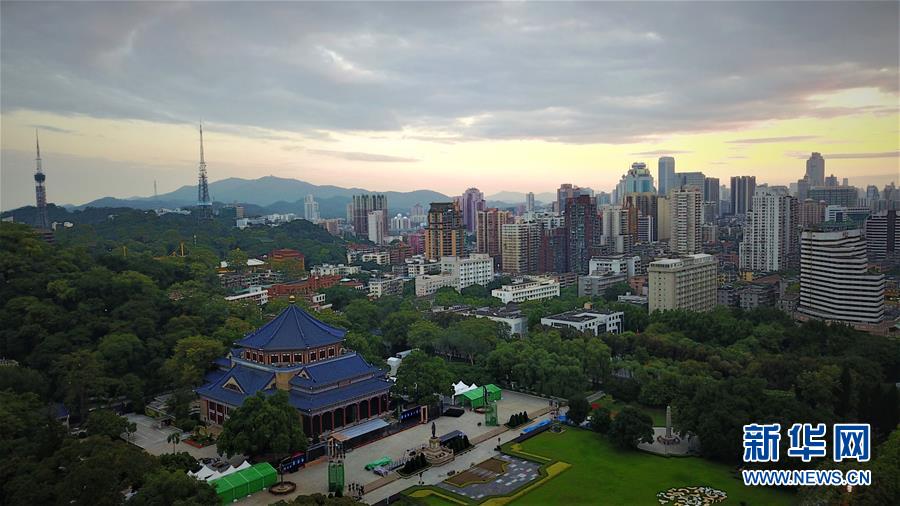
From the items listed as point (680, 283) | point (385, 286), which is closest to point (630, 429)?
point (680, 283)

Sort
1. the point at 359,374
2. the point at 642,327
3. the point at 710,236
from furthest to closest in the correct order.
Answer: the point at 710,236 < the point at 642,327 < the point at 359,374

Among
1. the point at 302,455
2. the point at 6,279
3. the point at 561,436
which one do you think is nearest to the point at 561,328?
the point at 561,436

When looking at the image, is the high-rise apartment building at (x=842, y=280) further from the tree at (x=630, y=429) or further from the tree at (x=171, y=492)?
the tree at (x=171, y=492)

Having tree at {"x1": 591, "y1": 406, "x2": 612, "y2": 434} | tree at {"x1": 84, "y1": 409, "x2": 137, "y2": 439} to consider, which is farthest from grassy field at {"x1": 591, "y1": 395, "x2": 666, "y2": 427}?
tree at {"x1": 84, "y1": 409, "x2": 137, "y2": 439}

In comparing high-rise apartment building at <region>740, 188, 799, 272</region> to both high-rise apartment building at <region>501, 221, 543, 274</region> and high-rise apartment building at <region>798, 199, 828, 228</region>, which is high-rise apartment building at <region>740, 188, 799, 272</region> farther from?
high-rise apartment building at <region>501, 221, 543, 274</region>

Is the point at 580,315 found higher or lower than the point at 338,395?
lower

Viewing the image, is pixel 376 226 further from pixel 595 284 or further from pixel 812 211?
pixel 812 211

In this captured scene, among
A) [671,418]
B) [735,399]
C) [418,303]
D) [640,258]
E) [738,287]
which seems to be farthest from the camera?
[640,258]

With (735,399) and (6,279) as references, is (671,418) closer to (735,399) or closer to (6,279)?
(735,399)
